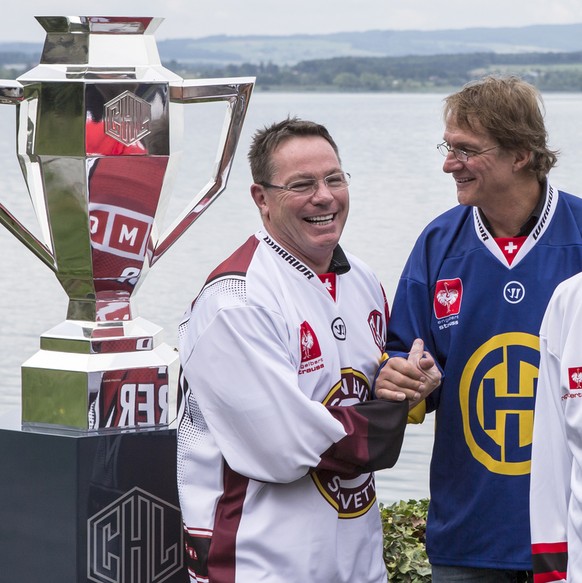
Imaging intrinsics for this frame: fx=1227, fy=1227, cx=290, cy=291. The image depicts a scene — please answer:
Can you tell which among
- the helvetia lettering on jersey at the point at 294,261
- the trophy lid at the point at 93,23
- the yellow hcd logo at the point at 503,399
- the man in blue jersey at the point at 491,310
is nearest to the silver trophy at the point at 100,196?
the trophy lid at the point at 93,23

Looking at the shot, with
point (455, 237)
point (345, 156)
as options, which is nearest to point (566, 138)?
→ point (345, 156)

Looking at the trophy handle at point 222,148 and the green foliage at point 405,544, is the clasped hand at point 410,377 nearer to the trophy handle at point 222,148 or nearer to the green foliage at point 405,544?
the trophy handle at point 222,148

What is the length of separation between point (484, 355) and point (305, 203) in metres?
0.53

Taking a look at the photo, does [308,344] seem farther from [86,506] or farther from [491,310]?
[86,506]

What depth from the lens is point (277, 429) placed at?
239 centimetres

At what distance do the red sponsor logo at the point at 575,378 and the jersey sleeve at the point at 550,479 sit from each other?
0.05 metres

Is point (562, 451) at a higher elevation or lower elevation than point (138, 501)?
higher

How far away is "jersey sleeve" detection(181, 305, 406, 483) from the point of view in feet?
7.86

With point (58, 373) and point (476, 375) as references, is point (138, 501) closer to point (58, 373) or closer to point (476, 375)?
point (58, 373)

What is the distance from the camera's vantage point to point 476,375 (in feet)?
8.86

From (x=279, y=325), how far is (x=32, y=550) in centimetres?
83

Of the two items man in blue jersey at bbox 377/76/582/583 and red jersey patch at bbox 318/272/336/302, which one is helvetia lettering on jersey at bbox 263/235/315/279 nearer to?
red jersey patch at bbox 318/272/336/302

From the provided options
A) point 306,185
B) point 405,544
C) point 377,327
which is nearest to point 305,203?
point 306,185

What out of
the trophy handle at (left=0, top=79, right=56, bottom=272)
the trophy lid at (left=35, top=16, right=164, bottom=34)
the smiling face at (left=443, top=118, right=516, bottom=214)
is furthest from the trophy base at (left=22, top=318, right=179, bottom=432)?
the smiling face at (left=443, top=118, right=516, bottom=214)
